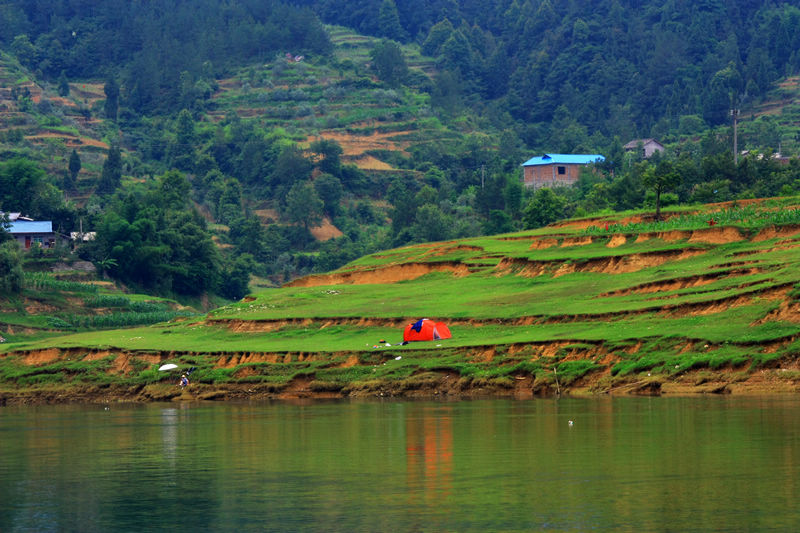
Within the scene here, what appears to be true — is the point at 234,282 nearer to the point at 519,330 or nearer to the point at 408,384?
the point at 519,330

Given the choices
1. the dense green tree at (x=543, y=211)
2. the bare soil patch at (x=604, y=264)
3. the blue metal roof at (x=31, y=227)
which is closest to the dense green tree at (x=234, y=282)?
the blue metal roof at (x=31, y=227)

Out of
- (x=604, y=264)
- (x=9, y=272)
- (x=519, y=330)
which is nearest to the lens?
(x=519, y=330)

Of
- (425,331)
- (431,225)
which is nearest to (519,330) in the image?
(425,331)

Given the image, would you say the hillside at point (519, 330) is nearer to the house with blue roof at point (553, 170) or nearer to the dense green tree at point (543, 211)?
the dense green tree at point (543, 211)

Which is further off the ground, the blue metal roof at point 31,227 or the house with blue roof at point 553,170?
the house with blue roof at point 553,170

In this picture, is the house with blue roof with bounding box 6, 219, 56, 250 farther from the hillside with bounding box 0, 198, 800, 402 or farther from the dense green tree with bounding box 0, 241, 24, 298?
the hillside with bounding box 0, 198, 800, 402

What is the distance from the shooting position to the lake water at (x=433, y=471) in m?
26.5

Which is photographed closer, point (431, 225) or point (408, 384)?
point (408, 384)

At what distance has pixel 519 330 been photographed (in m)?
64.6

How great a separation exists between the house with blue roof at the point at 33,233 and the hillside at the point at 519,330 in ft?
208

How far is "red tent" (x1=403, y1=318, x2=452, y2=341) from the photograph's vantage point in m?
66.8

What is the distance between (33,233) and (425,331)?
94432 millimetres

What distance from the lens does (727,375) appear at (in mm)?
49875

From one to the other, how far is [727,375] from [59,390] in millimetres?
39158
